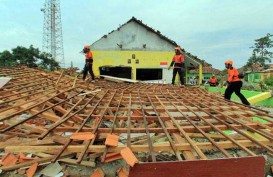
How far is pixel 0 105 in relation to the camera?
13.9ft

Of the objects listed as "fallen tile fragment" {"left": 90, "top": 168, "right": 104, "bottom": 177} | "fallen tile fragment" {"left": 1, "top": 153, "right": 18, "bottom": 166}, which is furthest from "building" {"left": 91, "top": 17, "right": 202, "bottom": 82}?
"fallen tile fragment" {"left": 90, "top": 168, "right": 104, "bottom": 177}

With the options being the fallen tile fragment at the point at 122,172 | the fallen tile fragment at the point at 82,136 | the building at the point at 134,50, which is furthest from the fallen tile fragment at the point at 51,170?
the building at the point at 134,50

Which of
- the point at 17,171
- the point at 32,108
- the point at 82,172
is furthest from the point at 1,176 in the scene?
the point at 32,108

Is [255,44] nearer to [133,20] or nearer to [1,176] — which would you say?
→ [133,20]

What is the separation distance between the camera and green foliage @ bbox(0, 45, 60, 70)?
2511 centimetres

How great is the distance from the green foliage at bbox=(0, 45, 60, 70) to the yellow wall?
674 centimetres

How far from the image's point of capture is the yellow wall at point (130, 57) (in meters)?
21.7

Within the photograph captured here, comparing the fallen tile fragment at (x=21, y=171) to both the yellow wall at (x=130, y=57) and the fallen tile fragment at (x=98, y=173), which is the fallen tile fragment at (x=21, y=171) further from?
the yellow wall at (x=130, y=57)

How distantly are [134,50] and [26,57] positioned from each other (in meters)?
12.5

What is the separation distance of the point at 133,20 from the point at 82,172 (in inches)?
787

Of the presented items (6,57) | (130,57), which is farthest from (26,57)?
(130,57)

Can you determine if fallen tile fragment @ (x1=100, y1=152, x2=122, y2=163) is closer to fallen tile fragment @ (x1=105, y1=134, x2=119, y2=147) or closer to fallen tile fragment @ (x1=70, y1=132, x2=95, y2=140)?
fallen tile fragment @ (x1=105, y1=134, x2=119, y2=147)

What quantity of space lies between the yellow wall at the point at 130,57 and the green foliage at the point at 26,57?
22.1 feet

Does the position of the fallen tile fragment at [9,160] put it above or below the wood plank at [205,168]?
below
